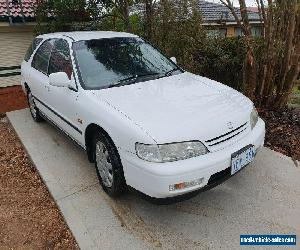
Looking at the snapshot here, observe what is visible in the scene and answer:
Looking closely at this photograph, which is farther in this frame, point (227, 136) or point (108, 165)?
point (108, 165)

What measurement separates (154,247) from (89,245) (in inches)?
23.1

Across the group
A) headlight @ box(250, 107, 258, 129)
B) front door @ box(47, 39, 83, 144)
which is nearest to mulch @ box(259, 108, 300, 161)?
headlight @ box(250, 107, 258, 129)

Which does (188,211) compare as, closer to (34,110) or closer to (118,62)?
(118,62)

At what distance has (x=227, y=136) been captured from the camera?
119 inches

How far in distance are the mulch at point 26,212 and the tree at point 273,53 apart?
352 centimetres

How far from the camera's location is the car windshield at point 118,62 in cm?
382

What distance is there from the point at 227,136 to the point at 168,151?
2.01 ft

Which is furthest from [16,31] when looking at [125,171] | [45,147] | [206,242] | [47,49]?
[206,242]

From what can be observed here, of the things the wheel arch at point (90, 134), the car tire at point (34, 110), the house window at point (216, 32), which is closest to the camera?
the wheel arch at point (90, 134)

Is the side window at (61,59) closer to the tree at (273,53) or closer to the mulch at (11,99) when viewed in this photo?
the tree at (273,53)

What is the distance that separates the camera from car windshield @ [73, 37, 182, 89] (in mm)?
3824

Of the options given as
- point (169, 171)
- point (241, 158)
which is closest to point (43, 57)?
point (169, 171)

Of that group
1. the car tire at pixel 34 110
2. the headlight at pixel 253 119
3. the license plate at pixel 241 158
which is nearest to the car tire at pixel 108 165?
the license plate at pixel 241 158

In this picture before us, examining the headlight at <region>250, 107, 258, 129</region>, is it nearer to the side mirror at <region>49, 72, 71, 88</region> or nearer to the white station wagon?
the white station wagon
